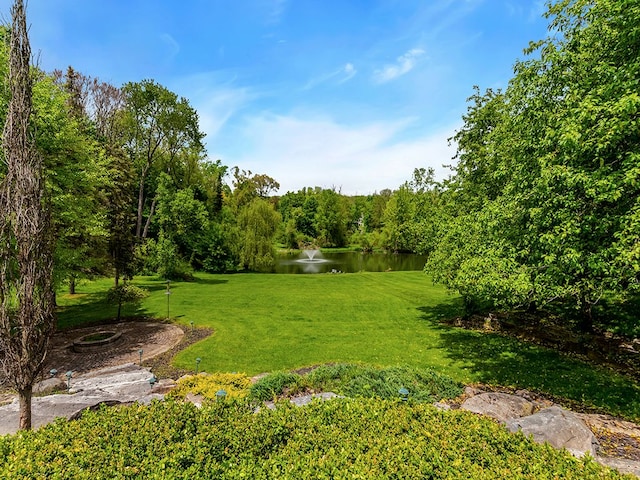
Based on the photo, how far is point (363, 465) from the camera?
434 cm

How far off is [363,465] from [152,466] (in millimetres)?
2653

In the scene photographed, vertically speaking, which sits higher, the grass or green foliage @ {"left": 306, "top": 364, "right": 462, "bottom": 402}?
green foliage @ {"left": 306, "top": 364, "right": 462, "bottom": 402}

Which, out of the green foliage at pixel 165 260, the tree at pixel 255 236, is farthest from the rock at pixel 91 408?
the tree at pixel 255 236

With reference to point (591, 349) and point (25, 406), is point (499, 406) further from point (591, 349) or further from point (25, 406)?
point (25, 406)

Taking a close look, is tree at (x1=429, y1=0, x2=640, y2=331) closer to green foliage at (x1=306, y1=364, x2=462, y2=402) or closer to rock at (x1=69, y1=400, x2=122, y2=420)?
green foliage at (x1=306, y1=364, x2=462, y2=402)

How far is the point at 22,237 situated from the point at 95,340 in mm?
12242

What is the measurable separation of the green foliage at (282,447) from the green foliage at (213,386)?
3547mm

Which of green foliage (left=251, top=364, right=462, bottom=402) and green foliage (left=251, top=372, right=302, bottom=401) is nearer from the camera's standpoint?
green foliage (left=251, top=364, right=462, bottom=402)

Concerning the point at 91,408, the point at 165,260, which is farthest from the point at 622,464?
the point at 165,260

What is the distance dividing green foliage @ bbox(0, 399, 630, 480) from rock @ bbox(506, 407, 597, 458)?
1.66 meters

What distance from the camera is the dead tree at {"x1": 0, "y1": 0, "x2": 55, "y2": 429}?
569 centimetres

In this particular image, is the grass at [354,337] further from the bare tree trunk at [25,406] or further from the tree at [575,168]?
the bare tree trunk at [25,406]

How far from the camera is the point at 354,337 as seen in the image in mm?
16656

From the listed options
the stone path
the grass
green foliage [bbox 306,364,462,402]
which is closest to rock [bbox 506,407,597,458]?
green foliage [bbox 306,364,462,402]
